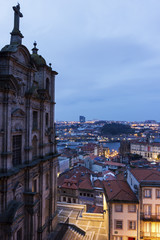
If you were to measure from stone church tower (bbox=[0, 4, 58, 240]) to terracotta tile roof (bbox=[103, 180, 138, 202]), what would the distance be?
822 centimetres

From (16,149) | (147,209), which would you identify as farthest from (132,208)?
(16,149)

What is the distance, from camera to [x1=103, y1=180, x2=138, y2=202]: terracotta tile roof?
81.7ft

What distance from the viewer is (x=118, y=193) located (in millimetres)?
25703

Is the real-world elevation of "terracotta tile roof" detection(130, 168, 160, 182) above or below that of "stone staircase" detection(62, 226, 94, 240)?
above

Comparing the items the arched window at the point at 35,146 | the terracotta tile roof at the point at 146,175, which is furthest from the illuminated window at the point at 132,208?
the arched window at the point at 35,146

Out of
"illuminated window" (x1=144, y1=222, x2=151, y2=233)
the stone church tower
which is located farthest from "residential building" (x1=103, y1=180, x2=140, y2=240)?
the stone church tower

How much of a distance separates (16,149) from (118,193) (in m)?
16.2

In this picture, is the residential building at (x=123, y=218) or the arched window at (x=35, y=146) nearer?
the arched window at (x=35, y=146)

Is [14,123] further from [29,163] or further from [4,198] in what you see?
[4,198]

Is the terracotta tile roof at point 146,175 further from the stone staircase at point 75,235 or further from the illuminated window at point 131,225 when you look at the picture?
the stone staircase at point 75,235

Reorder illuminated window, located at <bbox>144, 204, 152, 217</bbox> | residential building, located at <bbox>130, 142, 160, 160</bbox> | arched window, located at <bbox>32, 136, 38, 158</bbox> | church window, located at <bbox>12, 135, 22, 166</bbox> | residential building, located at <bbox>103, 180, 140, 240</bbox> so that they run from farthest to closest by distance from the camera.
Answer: residential building, located at <bbox>130, 142, 160, 160</bbox>
residential building, located at <bbox>103, 180, 140, 240</bbox>
illuminated window, located at <bbox>144, 204, 152, 217</bbox>
arched window, located at <bbox>32, 136, 38, 158</bbox>
church window, located at <bbox>12, 135, 22, 166</bbox>

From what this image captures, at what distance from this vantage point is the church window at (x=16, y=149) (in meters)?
17.4

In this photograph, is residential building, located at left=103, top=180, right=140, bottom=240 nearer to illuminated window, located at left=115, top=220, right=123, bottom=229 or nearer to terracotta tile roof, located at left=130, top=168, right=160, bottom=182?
illuminated window, located at left=115, top=220, right=123, bottom=229

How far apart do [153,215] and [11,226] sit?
19.0 metres
